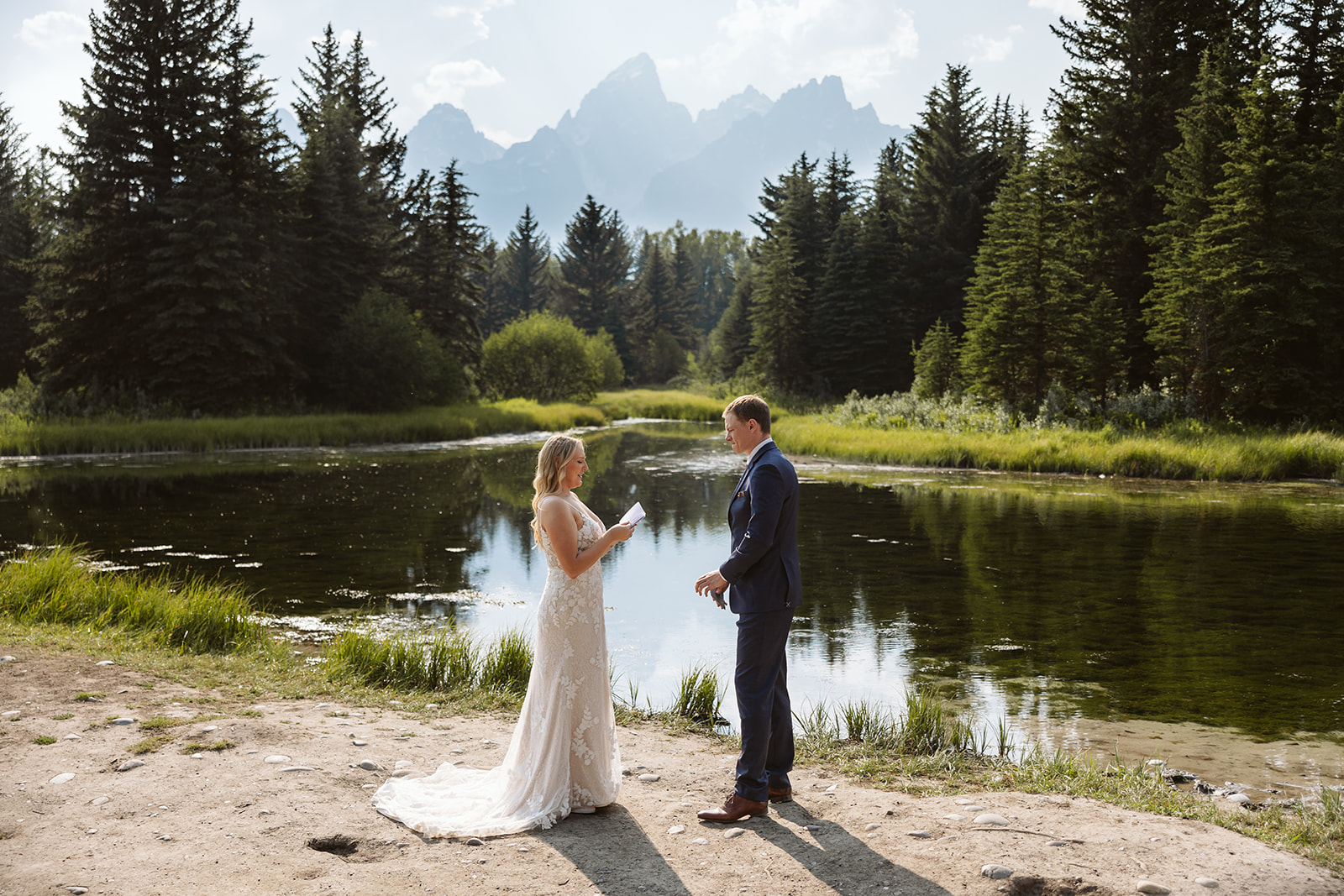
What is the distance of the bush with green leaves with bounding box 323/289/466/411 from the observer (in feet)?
139

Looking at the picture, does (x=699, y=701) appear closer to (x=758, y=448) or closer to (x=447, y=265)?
(x=758, y=448)

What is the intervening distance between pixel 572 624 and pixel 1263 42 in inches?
1497

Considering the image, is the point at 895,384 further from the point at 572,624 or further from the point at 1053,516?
the point at 572,624

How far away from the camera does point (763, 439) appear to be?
18.0 feet

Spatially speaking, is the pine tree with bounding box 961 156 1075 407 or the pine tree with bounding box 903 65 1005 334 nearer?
the pine tree with bounding box 961 156 1075 407

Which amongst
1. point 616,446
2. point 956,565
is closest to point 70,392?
point 616,446

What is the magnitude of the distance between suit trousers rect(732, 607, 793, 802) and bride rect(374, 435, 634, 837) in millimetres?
791

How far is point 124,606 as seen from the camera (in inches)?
390

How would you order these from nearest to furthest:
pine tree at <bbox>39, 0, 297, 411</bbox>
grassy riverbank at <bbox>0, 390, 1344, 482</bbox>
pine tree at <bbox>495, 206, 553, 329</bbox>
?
grassy riverbank at <bbox>0, 390, 1344, 482</bbox> < pine tree at <bbox>39, 0, 297, 411</bbox> < pine tree at <bbox>495, 206, 553, 329</bbox>

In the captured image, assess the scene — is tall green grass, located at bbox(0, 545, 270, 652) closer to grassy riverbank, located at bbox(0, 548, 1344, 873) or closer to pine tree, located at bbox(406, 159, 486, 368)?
grassy riverbank, located at bbox(0, 548, 1344, 873)

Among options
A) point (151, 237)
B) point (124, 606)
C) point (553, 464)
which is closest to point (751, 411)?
point (553, 464)

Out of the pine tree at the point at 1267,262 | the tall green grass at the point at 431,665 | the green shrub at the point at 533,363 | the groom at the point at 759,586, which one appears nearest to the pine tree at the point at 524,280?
the green shrub at the point at 533,363

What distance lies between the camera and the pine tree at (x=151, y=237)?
36.4 metres

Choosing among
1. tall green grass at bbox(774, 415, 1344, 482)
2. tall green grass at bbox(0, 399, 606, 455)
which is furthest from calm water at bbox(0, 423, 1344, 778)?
tall green grass at bbox(0, 399, 606, 455)
